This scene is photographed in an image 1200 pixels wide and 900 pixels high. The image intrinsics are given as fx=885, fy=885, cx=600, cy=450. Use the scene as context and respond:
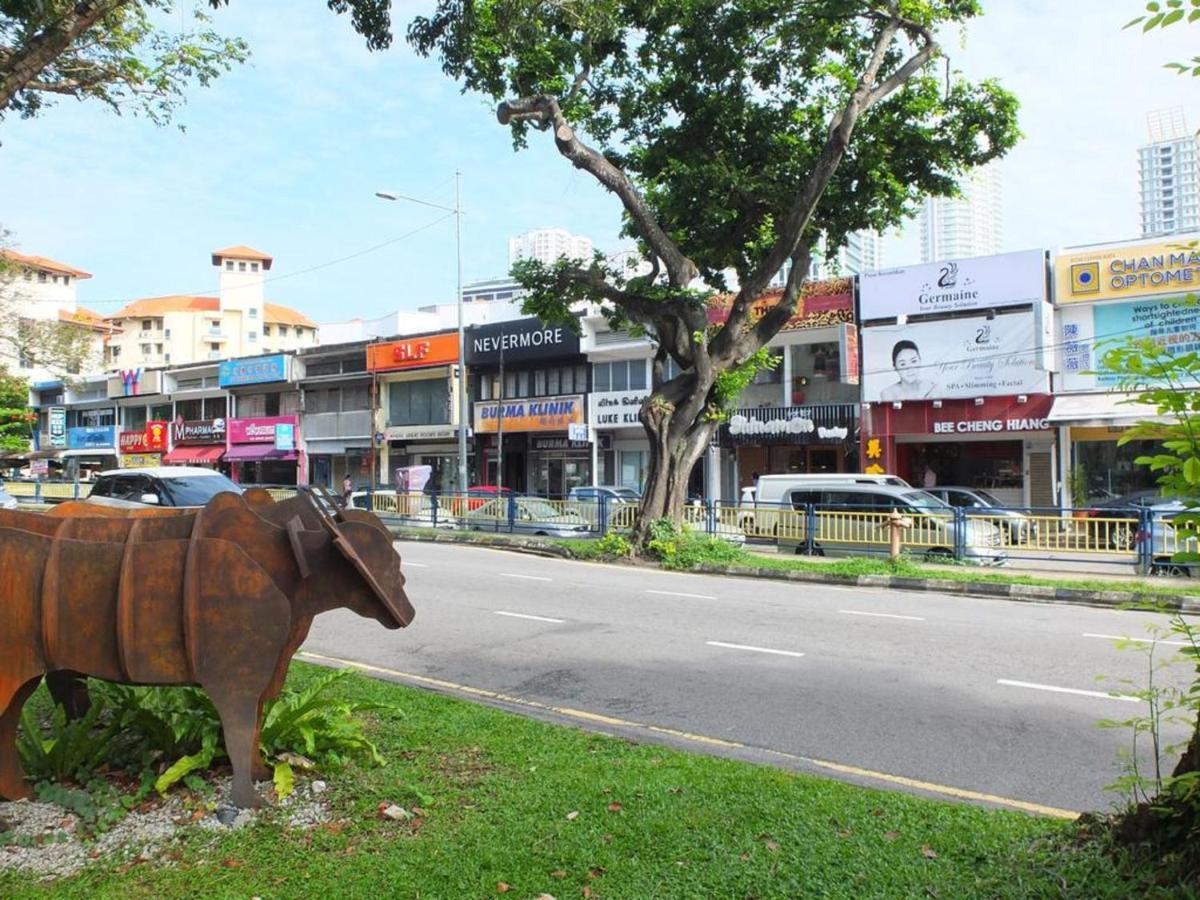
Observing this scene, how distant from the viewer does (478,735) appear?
5590 millimetres

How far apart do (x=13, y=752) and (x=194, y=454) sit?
52.8 m

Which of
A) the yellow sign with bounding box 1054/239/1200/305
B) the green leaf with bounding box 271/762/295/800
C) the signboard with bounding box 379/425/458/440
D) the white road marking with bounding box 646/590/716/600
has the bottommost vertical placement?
the white road marking with bounding box 646/590/716/600

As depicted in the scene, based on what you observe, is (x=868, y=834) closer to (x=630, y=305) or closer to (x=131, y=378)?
(x=630, y=305)

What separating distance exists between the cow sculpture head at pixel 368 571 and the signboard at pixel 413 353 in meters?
34.9

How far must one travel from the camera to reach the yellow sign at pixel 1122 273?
77.0ft

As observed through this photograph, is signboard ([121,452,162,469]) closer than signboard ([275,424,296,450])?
No

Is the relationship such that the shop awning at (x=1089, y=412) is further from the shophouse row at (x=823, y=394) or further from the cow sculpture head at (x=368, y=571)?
the cow sculpture head at (x=368, y=571)

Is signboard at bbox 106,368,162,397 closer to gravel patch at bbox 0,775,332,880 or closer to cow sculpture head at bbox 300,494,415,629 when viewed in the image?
gravel patch at bbox 0,775,332,880

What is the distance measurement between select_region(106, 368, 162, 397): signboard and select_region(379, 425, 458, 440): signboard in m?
23.2

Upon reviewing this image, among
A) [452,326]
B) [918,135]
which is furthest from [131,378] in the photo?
[918,135]

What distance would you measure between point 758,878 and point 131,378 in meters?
63.2

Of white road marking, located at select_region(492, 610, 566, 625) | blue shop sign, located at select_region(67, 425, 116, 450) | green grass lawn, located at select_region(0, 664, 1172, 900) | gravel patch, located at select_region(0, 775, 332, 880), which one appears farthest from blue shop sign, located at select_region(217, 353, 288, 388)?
green grass lawn, located at select_region(0, 664, 1172, 900)

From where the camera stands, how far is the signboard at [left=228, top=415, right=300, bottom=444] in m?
47.7

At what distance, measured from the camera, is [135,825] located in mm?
4242
